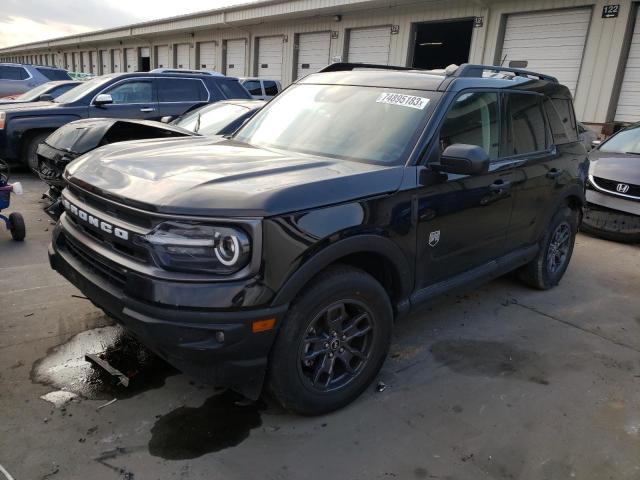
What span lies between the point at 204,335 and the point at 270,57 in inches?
862

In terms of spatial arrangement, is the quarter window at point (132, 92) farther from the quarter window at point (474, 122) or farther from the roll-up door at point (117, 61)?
the roll-up door at point (117, 61)

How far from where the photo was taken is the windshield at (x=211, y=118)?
7047 mm

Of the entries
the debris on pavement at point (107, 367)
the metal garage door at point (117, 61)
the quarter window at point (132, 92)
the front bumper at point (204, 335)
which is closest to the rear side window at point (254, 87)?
the quarter window at point (132, 92)

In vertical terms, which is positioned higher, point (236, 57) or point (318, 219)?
point (236, 57)

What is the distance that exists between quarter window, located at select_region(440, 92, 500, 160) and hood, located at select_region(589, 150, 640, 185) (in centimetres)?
423

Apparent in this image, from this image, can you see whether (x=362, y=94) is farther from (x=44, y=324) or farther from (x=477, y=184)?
(x=44, y=324)

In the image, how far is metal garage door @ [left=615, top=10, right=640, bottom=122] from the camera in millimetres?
11555

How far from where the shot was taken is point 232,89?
9992 millimetres

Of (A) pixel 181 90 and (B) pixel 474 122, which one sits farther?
(A) pixel 181 90

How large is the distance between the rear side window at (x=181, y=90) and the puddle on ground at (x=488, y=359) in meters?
7.50

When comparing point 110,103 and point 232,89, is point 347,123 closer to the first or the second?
point 110,103

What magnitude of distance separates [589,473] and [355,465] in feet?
3.86

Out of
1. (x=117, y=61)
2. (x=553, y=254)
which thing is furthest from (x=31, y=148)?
(x=117, y=61)

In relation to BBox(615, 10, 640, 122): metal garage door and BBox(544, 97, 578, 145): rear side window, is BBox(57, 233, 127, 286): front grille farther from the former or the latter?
BBox(615, 10, 640, 122): metal garage door
